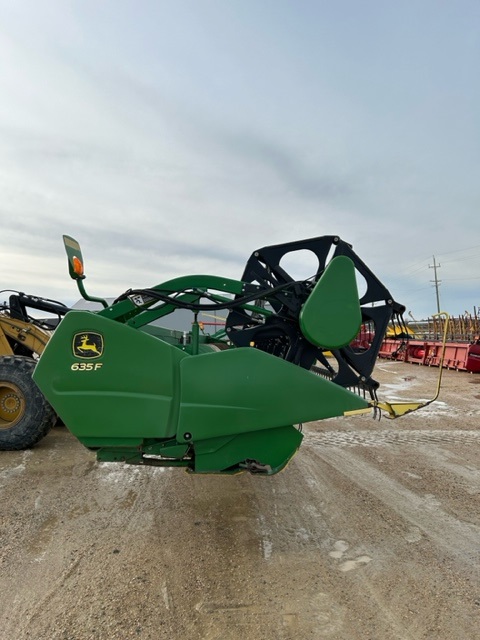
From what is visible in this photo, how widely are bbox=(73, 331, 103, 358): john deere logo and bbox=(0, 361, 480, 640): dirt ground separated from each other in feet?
4.26

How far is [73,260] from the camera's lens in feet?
10.4

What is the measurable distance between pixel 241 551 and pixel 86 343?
67.4 inches

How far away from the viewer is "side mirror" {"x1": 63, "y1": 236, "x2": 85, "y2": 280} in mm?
3139

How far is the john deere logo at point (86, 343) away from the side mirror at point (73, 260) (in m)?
0.75

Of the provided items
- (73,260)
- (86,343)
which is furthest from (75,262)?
(86,343)

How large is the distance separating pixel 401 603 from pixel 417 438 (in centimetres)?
380

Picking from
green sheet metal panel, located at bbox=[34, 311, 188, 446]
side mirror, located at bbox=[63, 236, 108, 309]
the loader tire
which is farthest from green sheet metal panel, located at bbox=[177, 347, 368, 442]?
the loader tire

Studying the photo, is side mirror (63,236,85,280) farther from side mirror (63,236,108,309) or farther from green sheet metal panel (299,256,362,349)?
green sheet metal panel (299,256,362,349)

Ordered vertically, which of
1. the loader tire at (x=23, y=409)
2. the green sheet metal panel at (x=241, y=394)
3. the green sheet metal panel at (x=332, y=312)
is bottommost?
the loader tire at (x=23, y=409)

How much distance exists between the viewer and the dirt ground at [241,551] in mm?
2018

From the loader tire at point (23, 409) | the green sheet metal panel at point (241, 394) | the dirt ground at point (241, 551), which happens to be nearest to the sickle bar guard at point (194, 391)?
the green sheet metal panel at point (241, 394)

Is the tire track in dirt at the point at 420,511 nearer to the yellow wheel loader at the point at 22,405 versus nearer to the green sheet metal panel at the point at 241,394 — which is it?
the green sheet metal panel at the point at 241,394

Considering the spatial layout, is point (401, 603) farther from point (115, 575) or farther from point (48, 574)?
point (48, 574)

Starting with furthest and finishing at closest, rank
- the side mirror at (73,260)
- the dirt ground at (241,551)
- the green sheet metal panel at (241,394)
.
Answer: the side mirror at (73,260) < the green sheet metal panel at (241,394) < the dirt ground at (241,551)
